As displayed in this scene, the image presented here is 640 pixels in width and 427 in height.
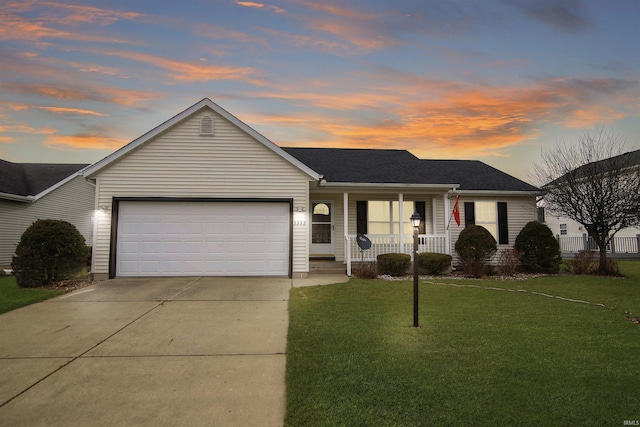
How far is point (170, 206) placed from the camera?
11.8 meters

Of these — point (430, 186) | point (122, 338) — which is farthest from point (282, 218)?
point (122, 338)

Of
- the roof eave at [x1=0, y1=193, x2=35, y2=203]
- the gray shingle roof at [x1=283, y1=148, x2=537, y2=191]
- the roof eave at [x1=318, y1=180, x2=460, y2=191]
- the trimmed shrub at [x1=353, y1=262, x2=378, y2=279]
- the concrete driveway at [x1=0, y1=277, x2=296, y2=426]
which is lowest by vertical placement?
the concrete driveway at [x1=0, y1=277, x2=296, y2=426]

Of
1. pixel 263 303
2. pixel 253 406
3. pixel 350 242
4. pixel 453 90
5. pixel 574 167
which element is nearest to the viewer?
pixel 253 406

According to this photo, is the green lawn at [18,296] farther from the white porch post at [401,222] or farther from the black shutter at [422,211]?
the black shutter at [422,211]

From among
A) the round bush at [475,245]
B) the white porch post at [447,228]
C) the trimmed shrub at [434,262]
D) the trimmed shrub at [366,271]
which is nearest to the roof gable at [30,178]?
the trimmed shrub at [366,271]

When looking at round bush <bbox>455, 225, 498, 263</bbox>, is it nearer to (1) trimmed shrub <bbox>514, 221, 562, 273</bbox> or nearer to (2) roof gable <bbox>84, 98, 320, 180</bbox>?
(1) trimmed shrub <bbox>514, 221, 562, 273</bbox>

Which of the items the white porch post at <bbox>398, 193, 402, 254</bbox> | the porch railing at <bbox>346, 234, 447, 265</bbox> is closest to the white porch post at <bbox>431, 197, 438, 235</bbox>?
the porch railing at <bbox>346, 234, 447, 265</bbox>

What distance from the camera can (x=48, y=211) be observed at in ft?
61.1

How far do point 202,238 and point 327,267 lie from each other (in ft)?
15.1

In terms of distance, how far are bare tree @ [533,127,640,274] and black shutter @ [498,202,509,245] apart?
72.7 inches

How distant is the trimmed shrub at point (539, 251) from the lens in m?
13.5

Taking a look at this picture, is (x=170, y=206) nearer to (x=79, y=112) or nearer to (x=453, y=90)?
(x=79, y=112)

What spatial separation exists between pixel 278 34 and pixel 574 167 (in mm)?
13776

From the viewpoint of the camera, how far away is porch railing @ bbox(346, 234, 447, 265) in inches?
532
